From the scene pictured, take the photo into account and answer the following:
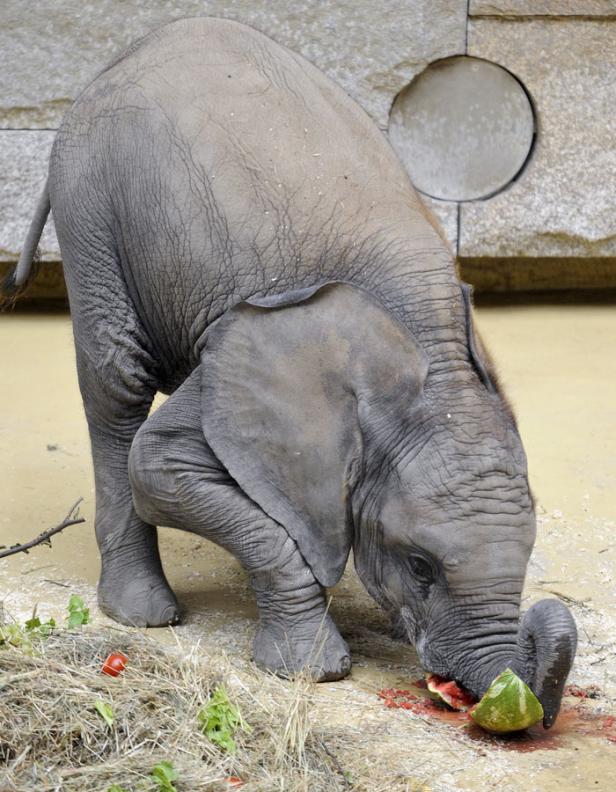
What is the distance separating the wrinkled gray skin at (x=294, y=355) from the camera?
406cm

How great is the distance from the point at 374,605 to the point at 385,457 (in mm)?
1069

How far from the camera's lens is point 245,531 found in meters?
4.37

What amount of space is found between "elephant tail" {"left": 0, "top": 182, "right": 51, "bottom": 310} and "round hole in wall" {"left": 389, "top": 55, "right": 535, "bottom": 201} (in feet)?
10.8

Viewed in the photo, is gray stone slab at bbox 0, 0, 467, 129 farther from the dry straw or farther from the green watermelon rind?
the green watermelon rind

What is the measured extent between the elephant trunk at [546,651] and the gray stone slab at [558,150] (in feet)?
15.6

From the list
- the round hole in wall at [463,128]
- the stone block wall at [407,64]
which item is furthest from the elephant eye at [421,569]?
the round hole in wall at [463,128]

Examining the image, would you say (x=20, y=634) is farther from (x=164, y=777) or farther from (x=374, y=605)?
(x=374, y=605)

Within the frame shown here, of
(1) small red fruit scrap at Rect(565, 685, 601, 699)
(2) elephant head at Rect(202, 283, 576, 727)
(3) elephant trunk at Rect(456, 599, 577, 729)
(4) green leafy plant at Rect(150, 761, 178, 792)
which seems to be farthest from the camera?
(1) small red fruit scrap at Rect(565, 685, 601, 699)

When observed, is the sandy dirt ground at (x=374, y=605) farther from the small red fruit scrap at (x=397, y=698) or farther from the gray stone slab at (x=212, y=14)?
the gray stone slab at (x=212, y=14)

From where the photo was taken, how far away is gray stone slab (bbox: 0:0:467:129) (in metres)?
7.97

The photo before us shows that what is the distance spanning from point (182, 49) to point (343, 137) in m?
0.67

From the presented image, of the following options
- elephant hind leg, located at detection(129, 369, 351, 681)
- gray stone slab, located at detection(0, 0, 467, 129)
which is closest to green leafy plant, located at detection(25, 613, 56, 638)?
elephant hind leg, located at detection(129, 369, 351, 681)

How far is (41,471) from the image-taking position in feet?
20.8

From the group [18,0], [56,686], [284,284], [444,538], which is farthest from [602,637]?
[18,0]
